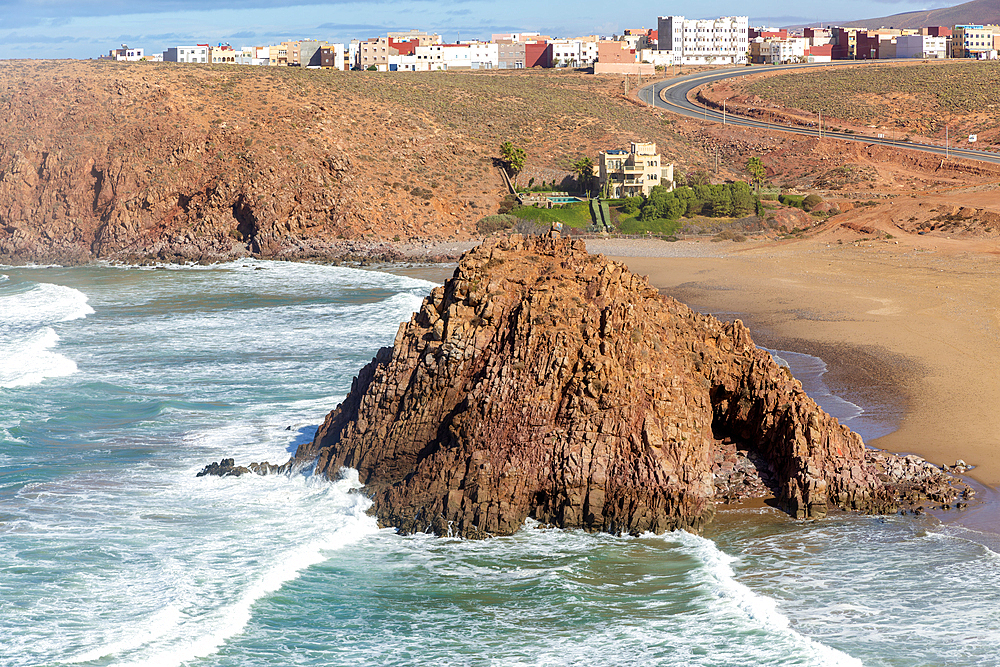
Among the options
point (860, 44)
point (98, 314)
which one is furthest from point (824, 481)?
point (860, 44)

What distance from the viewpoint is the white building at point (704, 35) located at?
473 feet

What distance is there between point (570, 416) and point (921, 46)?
126421 mm

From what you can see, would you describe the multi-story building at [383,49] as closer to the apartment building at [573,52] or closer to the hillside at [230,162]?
the apartment building at [573,52]

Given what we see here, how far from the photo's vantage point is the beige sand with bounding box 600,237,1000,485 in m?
21.1

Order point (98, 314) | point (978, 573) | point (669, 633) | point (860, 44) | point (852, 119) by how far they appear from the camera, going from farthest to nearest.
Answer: point (860, 44) < point (852, 119) < point (98, 314) < point (978, 573) < point (669, 633)

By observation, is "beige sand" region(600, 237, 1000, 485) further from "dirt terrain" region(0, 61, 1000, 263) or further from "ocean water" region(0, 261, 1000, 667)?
"dirt terrain" region(0, 61, 1000, 263)

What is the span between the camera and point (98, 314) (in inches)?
1529

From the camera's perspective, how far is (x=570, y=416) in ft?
51.0

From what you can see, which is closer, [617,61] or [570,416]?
[570,416]

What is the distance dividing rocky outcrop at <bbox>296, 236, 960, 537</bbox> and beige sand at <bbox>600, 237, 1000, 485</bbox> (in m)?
3.86

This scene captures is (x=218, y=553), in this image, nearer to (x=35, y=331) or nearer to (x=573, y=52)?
(x=35, y=331)

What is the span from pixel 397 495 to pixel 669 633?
525 centimetres

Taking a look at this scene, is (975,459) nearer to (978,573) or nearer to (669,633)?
(978,573)

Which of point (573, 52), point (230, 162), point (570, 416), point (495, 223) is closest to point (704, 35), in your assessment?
point (573, 52)
